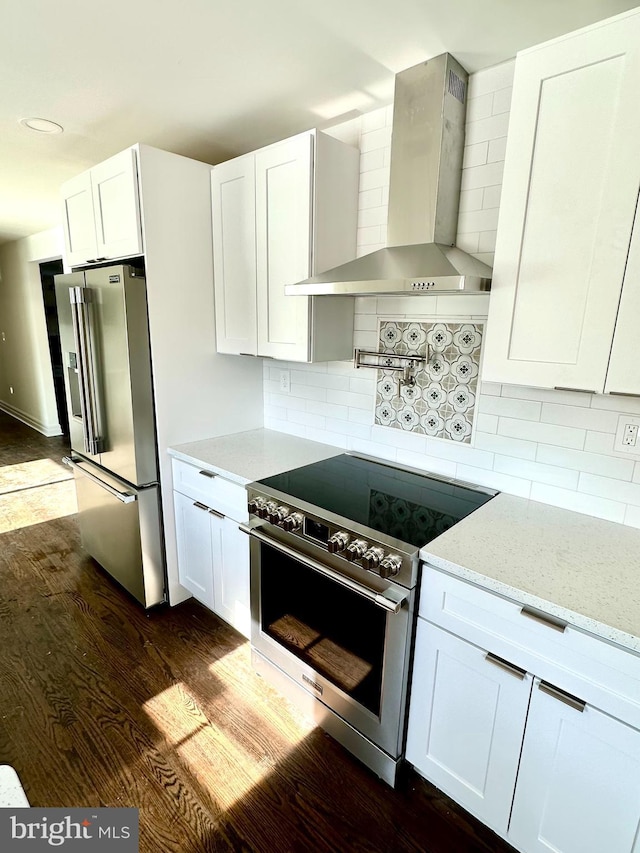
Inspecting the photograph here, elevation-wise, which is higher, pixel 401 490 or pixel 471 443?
pixel 471 443

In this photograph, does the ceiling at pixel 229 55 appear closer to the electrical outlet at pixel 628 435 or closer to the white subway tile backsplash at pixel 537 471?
the electrical outlet at pixel 628 435

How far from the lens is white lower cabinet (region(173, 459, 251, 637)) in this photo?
2.14 meters

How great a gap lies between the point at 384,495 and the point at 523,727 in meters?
0.88

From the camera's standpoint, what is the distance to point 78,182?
245 centimetres

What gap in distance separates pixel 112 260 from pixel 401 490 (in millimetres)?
1908

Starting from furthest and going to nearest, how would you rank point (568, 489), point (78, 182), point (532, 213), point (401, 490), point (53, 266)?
point (53, 266) → point (78, 182) → point (401, 490) → point (568, 489) → point (532, 213)

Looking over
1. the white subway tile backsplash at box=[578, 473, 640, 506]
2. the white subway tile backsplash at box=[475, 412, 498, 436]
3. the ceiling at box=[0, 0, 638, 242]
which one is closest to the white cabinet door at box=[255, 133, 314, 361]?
the ceiling at box=[0, 0, 638, 242]

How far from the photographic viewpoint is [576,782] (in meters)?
1.19

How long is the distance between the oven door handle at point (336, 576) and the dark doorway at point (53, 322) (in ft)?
15.1

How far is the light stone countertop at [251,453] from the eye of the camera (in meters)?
2.12

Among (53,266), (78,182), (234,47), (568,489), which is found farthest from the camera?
(53,266)

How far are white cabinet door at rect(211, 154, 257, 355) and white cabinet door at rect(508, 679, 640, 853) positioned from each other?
191 cm

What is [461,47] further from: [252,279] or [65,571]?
[65,571]

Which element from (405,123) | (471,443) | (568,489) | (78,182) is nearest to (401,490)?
(471,443)
